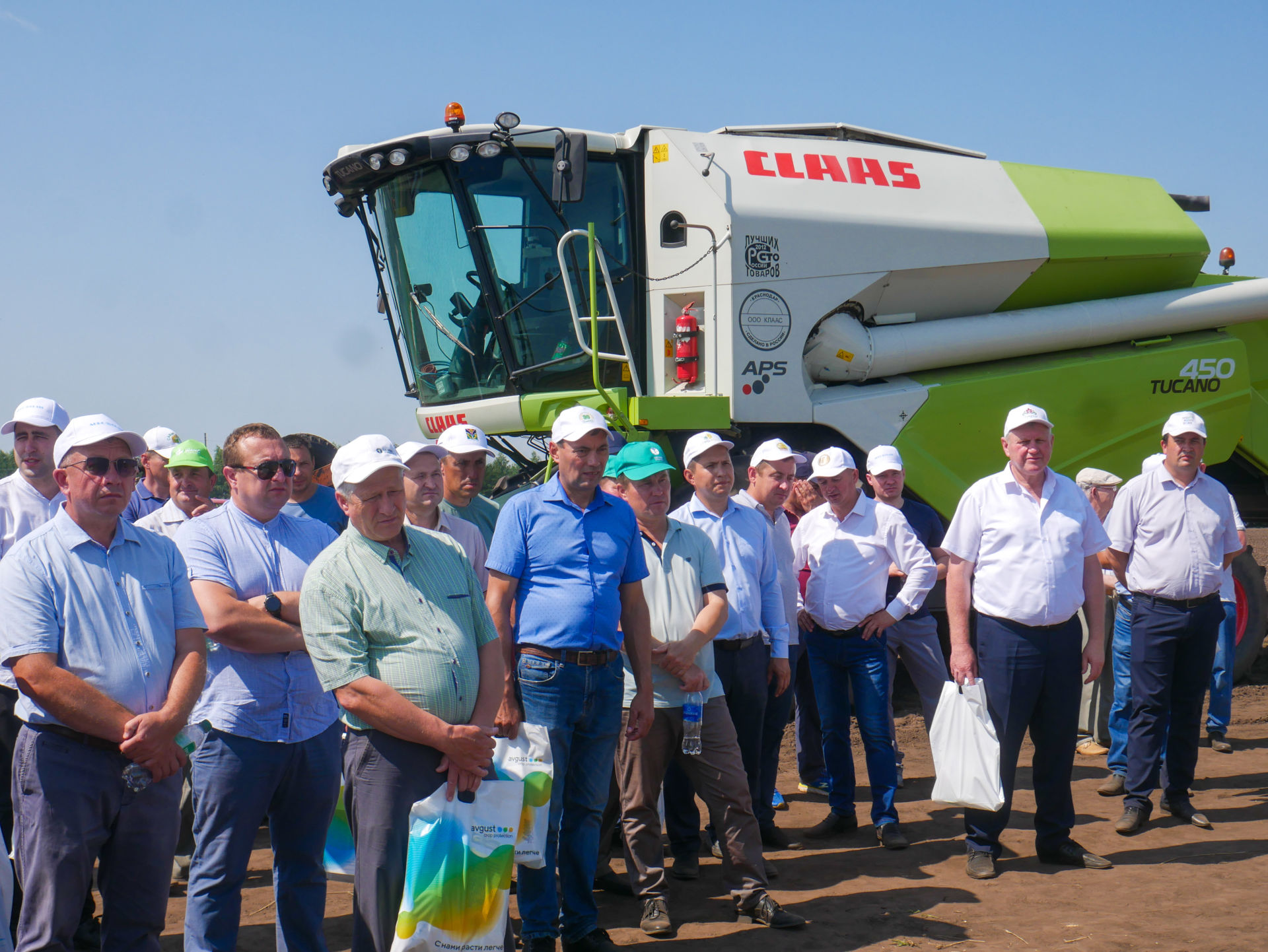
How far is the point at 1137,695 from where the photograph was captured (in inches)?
226

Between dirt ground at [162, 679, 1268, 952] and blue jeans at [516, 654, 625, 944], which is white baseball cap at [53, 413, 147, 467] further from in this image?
dirt ground at [162, 679, 1268, 952]

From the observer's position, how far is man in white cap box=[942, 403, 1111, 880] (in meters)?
5.03

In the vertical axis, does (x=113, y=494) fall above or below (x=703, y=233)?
below

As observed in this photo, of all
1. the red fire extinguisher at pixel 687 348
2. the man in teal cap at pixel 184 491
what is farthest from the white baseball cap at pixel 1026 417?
the man in teal cap at pixel 184 491

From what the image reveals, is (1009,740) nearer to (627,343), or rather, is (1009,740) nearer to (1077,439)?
(627,343)

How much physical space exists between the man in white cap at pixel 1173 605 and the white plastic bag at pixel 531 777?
10.8 ft

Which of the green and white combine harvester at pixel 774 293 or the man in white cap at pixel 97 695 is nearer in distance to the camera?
the man in white cap at pixel 97 695

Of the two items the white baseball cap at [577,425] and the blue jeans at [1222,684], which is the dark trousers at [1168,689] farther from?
the white baseball cap at [577,425]

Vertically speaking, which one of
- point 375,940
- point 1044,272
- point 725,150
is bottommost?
point 375,940

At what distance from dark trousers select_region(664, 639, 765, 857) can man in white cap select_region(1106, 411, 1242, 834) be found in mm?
1974

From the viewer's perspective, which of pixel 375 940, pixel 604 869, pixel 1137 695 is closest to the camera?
pixel 375 940

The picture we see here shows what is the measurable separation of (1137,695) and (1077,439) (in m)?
3.31

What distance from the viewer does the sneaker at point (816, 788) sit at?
6.45 metres

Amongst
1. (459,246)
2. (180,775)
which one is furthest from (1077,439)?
(180,775)
